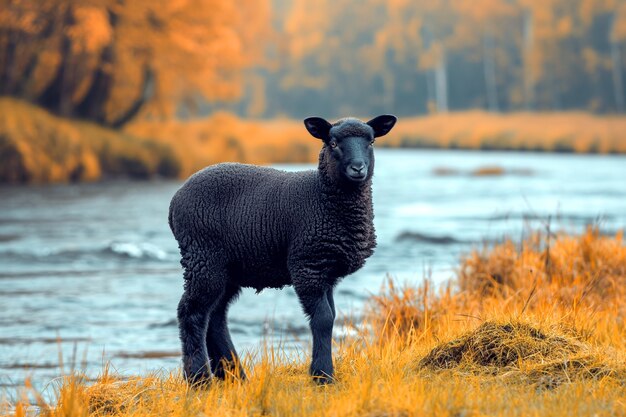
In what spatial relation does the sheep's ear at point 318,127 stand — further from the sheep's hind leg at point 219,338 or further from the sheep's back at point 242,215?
the sheep's hind leg at point 219,338

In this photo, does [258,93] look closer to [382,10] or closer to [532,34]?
[382,10]

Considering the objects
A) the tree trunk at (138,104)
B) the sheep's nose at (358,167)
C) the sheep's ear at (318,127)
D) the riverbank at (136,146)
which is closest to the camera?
the sheep's nose at (358,167)

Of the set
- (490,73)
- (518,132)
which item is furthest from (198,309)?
(490,73)

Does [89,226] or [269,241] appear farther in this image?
[89,226]

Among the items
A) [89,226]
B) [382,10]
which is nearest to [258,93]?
[382,10]

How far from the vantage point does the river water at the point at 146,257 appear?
891 cm

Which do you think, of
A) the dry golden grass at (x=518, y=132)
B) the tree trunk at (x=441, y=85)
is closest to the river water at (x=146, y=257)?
the dry golden grass at (x=518, y=132)

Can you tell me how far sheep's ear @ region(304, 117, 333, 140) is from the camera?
565 centimetres

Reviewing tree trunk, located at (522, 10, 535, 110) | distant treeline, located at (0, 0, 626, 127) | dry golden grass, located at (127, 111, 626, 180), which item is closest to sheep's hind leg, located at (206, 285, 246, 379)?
distant treeline, located at (0, 0, 626, 127)

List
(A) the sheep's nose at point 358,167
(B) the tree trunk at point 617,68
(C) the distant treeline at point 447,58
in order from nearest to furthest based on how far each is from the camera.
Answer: (A) the sheep's nose at point 358,167
(B) the tree trunk at point 617,68
(C) the distant treeline at point 447,58

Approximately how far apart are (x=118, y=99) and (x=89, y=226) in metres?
14.4

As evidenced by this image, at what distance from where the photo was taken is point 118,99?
106ft

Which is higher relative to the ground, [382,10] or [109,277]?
[382,10]

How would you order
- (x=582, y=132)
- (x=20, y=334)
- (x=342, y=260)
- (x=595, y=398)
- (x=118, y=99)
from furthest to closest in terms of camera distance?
1. (x=582, y=132)
2. (x=118, y=99)
3. (x=20, y=334)
4. (x=342, y=260)
5. (x=595, y=398)
